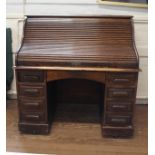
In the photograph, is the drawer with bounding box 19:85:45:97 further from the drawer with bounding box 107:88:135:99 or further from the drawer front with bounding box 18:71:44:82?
the drawer with bounding box 107:88:135:99

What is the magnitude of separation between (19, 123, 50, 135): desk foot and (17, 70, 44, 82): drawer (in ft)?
1.45

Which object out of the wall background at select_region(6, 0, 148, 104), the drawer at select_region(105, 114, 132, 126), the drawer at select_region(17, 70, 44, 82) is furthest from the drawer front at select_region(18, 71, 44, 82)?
the wall background at select_region(6, 0, 148, 104)

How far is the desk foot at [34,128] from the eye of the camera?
250cm

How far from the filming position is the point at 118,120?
95.8 inches

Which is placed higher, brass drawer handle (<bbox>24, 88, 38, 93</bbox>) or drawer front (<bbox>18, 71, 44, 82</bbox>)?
drawer front (<bbox>18, 71, 44, 82</bbox>)

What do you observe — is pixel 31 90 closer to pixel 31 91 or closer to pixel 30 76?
pixel 31 91

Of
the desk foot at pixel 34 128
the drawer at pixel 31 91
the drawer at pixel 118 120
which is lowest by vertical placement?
the desk foot at pixel 34 128

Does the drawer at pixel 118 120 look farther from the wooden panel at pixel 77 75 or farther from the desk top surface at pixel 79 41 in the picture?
the desk top surface at pixel 79 41

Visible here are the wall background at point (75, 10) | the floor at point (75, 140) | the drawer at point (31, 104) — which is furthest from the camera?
the wall background at point (75, 10)

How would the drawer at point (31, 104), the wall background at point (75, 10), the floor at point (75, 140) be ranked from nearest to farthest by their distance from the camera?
the floor at point (75, 140) < the drawer at point (31, 104) < the wall background at point (75, 10)

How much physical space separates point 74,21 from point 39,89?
2.46 feet

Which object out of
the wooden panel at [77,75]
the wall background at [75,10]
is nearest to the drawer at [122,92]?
the wooden panel at [77,75]

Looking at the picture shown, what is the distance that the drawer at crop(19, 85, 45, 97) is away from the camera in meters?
2.37
